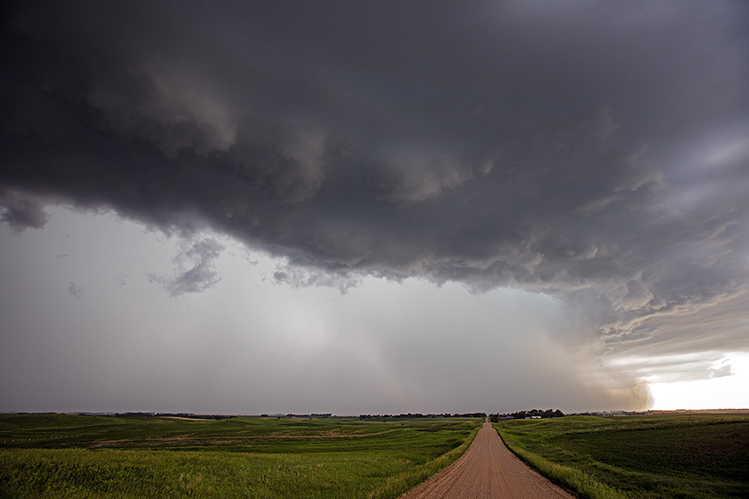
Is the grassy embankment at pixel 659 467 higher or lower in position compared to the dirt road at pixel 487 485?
lower

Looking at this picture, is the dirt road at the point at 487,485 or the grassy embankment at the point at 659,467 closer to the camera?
the dirt road at the point at 487,485

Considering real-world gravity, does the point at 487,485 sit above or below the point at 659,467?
above

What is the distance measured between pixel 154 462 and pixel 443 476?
2346 centimetres

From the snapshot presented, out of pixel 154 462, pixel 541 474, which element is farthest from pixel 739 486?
pixel 154 462

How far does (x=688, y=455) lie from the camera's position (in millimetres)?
38969

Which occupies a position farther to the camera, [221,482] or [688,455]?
[688,455]

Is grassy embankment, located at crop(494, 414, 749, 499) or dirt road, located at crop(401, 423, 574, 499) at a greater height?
dirt road, located at crop(401, 423, 574, 499)

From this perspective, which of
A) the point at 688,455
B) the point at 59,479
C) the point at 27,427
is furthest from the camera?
the point at 27,427

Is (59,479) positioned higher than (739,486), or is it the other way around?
(59,479)

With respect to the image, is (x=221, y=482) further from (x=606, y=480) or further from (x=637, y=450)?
(x=637, y=450)

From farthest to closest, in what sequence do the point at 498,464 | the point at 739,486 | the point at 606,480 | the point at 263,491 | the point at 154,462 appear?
the point at 498,464
the point at 606,480
the point at 739,486
the point at 154,462
the point at 263,491

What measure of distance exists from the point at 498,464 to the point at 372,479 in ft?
55.7

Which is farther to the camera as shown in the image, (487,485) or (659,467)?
(659,467)

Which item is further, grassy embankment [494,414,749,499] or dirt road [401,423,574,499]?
grassy embankment [494,414,749,499]
